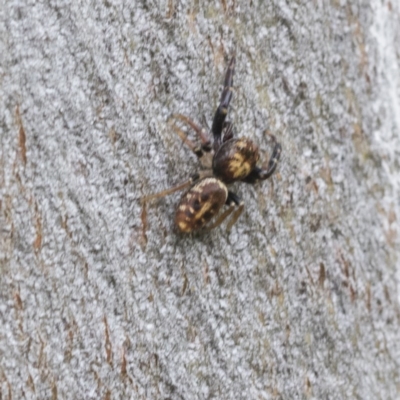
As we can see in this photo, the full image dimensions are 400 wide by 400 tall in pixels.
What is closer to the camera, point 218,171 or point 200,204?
point 200,204

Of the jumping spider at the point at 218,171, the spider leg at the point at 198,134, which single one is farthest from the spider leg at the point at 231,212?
the spider leg at the point at 198,134

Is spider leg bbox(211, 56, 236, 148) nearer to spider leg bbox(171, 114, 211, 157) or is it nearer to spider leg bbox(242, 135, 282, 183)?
spider leg bbox(171, 114, 211, 157)

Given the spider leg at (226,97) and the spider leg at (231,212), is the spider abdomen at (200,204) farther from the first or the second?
the spider leg at (226,97)

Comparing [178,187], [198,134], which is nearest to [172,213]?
[178,187]

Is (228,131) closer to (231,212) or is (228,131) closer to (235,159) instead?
(235,159)

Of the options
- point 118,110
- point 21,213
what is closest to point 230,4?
point 118,110

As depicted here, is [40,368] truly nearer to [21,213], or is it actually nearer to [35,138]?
[21,213]

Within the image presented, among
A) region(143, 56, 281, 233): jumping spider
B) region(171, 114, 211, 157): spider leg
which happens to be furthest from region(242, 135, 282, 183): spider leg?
region(171, 114, 211, 157): spider leg
